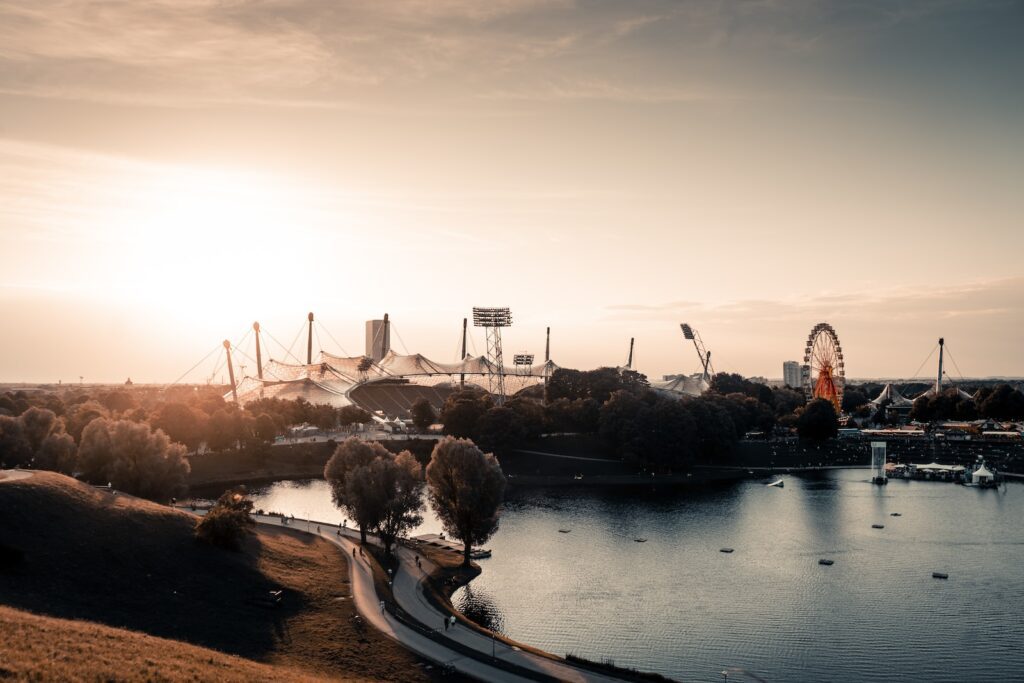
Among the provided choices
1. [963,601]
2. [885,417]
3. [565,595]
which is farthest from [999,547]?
[885,417]

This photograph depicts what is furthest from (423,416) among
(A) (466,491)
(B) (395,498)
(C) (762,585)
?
(C) (762,585)

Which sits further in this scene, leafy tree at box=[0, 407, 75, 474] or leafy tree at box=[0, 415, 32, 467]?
leafy tree at box=[0, 407, 75, 474]

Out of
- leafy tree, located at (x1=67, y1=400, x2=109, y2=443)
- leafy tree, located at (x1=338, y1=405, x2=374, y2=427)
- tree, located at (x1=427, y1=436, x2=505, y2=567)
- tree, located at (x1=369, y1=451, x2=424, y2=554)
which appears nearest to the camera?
tree, located at (x1=369, y1=451, x2=424, y2=554)

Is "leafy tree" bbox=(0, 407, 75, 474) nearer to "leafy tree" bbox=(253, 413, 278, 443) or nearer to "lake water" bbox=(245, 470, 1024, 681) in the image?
"lake water" bbox=(245, 470, 1024, 681)

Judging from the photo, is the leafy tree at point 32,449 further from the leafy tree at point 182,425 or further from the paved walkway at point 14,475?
the paved walkway at point 14,475

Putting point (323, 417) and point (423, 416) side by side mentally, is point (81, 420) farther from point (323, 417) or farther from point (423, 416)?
point (423, 416)

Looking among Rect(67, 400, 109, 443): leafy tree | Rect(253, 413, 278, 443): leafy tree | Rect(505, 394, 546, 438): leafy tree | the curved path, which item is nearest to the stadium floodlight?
Rect(505, 394, 546, 438): leafy tree
